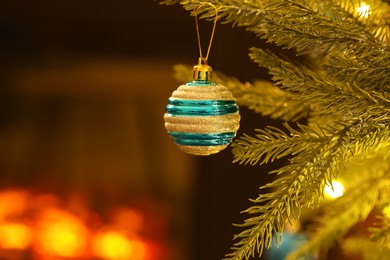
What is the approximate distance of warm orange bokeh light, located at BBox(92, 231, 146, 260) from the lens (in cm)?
171

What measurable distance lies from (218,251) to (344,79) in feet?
4.01

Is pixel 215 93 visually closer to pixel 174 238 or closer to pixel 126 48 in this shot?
pixel 126 48

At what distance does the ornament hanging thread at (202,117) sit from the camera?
509 mm

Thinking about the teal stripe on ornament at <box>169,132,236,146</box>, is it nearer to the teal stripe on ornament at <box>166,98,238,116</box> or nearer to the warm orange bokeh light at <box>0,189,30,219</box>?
the teal stripe on ornament at <box>166,98,238,116</box>

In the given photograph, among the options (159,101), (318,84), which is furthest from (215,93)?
(159,101)

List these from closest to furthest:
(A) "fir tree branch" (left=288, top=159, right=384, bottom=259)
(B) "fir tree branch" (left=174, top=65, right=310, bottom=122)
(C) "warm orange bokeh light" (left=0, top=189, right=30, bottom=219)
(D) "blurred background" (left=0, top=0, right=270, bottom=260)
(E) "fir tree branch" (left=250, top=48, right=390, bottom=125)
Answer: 1. (E) "fir tree branch" (left=250, top=48, right=390, bottom=125)
2. (B) "fir tree branch" (left=174, top=65, right=310, bottom=122)
3. (A) "fir tree branch" (left=288, top=159, right=384, bottom=259)
4. (D) "blurred background" (left=0, top=0, right=270, bottom=260)
5. (C) "warm orange bokeh light" (left=0, top=189, right=30, bottom=219)

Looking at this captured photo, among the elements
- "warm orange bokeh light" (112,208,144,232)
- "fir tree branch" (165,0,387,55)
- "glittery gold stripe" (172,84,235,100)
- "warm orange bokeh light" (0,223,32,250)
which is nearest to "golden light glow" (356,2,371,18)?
"fir tree branch" (165,0,387,55)

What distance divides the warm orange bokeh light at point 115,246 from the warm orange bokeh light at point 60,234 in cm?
3

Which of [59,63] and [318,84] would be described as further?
[59,63]

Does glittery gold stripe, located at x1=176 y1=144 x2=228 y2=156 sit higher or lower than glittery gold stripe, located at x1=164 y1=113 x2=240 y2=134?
lower

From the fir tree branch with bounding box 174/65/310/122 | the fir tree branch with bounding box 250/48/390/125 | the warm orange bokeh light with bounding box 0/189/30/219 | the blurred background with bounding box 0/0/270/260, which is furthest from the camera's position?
the warm orange bokeh light with bounding box 0/189/30/219

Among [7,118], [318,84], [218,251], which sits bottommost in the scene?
[318,84]

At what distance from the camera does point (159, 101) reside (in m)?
1.68

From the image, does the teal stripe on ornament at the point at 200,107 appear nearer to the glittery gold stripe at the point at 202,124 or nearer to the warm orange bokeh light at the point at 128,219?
the glittery gold stripe at the point at 202,124
